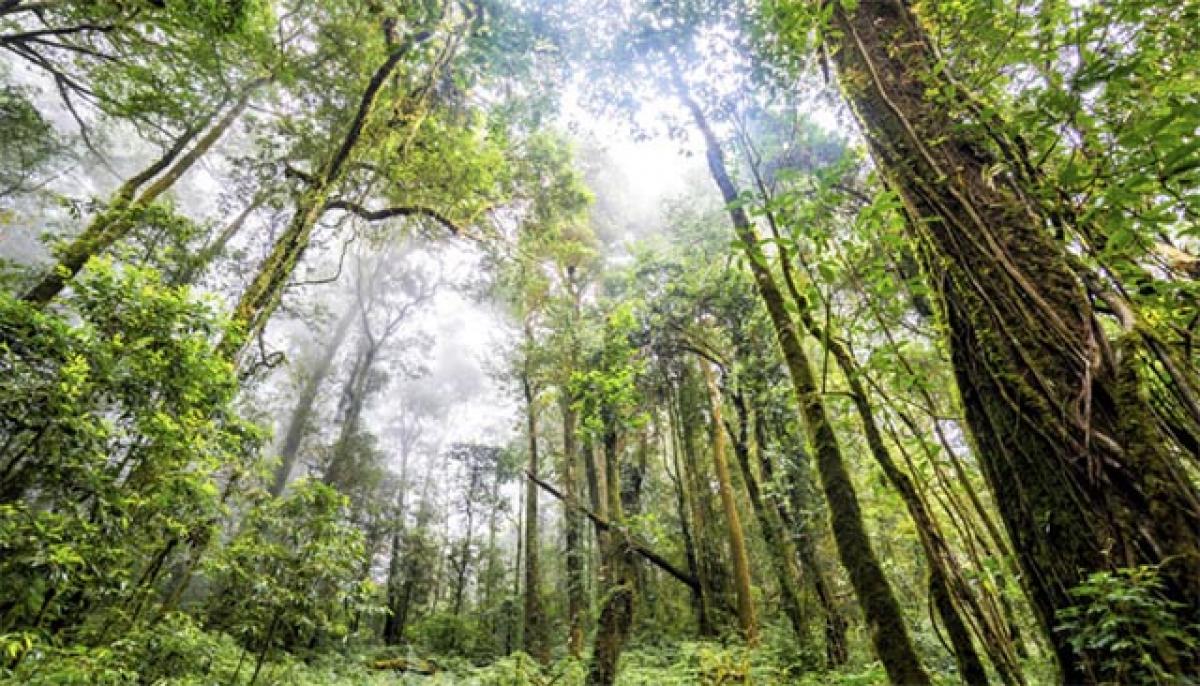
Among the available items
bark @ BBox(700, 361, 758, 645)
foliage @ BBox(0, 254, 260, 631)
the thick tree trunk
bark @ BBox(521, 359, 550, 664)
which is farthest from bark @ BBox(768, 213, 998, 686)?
bark @ BBox(521, 359, 550, 664)

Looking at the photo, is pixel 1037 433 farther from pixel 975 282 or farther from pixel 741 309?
pixel 741 309

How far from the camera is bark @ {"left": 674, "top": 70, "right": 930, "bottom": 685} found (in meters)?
1.68

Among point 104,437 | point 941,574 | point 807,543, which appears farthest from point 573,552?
point 941,574

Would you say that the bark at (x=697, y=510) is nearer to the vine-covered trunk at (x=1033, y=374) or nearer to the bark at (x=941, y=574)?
the bark at (x=941, y=574)

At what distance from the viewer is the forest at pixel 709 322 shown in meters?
1.21

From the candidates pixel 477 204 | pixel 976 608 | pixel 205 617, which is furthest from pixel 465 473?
pixel 976 608

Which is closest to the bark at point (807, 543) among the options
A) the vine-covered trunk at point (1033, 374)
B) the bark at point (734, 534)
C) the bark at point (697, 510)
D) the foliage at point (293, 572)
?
the bark at point (734, 534)

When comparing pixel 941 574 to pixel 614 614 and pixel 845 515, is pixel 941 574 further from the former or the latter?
pixel 614 614

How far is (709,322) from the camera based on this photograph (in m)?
7.70

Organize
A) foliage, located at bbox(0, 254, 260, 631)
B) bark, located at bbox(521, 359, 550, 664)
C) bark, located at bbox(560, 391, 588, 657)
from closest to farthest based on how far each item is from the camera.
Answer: foliage, located at bbox(0, 254, 260, 631) < bark, located at bbox(560, 391, 588, 657) < bark, located at bbox(521, 359, 550, 664)

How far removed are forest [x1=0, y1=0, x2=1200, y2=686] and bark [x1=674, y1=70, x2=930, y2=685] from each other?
0.01 metres

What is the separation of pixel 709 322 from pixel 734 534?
3323 mm

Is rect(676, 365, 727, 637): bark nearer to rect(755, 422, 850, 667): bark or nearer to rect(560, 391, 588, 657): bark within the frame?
rect(755, 422, 850, 667): bark

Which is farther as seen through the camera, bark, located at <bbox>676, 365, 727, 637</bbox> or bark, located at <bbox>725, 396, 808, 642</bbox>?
bark, located at <bbox>676, 365, 727, 637</bbox>
